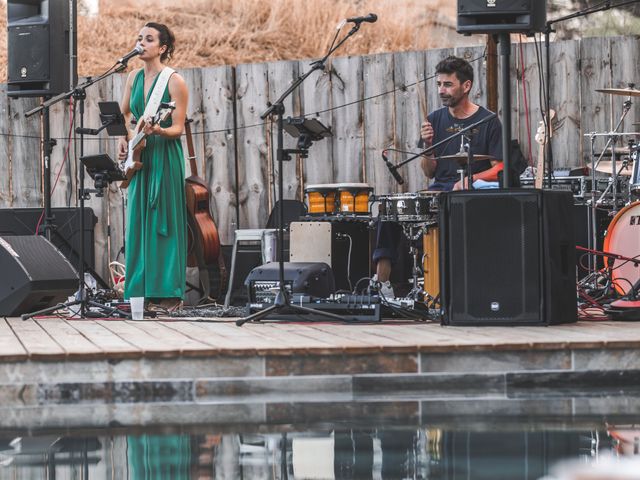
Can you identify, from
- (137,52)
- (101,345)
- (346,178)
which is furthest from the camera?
(346,178)

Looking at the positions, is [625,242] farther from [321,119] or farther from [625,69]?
[321,119]

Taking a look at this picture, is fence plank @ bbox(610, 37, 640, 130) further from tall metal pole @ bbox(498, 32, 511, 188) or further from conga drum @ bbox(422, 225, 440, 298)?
tall metal pole @ bbox(498, 32, 511, 188)

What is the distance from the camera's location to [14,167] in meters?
9.61

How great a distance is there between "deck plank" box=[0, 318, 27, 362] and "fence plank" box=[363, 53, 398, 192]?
3602 mm

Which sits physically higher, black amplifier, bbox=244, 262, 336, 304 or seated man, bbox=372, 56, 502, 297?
seated man, bbox=372, 56, 502, 297

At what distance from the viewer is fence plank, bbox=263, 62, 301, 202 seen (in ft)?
29.5

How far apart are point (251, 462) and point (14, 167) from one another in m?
6.99

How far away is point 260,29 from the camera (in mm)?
16922

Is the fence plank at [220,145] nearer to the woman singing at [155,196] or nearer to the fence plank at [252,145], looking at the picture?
the fence plank at [252,145]

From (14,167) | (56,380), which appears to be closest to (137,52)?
(56,380)

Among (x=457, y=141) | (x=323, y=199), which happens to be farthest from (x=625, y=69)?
(x=323, y=199)

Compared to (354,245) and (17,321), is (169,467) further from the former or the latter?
(354,245)

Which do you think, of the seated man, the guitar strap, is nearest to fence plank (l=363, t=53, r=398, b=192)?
the seated man

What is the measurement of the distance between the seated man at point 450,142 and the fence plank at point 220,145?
189 cm
